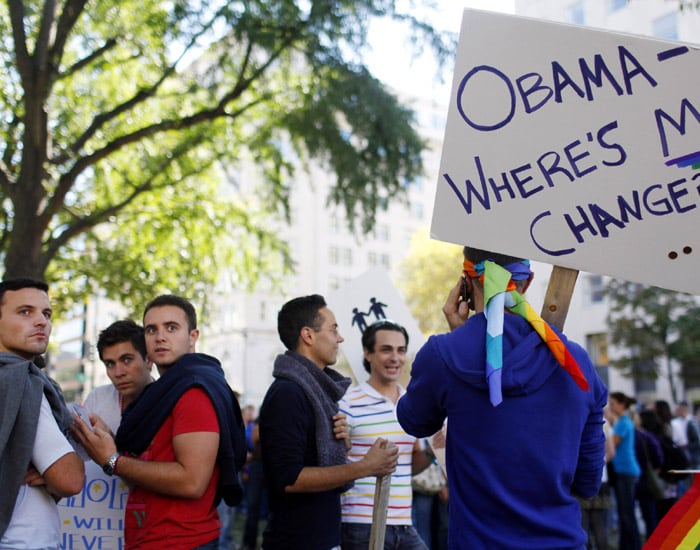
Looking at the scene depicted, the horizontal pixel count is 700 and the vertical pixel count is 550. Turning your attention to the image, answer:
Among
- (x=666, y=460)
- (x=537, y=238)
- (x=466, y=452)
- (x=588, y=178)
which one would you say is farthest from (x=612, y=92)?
(x=666, y=460)

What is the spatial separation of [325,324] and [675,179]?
1965 mm

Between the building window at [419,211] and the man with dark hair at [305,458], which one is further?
the building window at [419,211]

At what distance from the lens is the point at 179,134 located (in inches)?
596

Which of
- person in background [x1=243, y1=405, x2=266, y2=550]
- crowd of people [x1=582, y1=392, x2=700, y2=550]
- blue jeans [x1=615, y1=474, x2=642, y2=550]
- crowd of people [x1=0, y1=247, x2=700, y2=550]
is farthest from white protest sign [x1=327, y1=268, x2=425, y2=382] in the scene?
person in background [x1=243, y1=405, x2=266, y2=550]

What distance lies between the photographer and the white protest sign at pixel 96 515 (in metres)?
3.84

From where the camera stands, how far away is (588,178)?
8.84 feet

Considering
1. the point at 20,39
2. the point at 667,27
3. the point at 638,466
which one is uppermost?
the point at 667,27

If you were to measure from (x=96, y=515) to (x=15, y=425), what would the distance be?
3.81ft

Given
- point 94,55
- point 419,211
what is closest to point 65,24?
point 94,55

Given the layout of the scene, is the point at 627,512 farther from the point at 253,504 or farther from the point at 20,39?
the point at 20,39

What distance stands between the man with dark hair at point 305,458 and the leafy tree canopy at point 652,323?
2407cm

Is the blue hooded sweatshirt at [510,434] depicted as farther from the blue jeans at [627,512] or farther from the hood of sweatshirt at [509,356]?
the blue jeans at [627,512]

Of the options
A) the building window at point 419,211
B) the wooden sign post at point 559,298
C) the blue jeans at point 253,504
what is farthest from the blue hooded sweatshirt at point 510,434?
the building window at point 419,211

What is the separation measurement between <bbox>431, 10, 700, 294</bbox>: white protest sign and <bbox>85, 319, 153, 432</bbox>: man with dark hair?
86.9 inches
